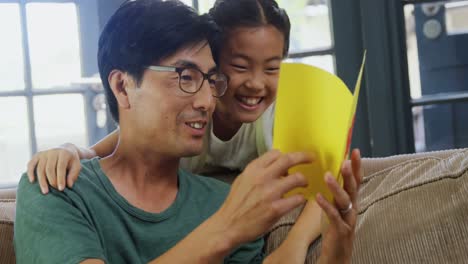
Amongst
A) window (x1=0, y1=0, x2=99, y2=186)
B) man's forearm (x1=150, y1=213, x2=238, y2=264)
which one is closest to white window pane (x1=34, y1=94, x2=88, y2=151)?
window (x1=0, y1=0, x2=99, y2=186)

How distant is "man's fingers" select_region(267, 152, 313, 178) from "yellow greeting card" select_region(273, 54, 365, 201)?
0.5 inches

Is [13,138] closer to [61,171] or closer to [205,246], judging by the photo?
A: [61,171]

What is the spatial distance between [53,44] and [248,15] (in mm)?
1219

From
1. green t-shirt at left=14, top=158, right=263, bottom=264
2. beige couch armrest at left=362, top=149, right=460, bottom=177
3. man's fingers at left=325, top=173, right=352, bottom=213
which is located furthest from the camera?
beige couch armrest at left=362, top=149, right=460, bottom=177

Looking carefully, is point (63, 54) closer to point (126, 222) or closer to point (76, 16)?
point (76, 16)

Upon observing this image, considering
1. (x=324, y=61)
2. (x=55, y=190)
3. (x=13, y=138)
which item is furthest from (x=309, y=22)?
(x=55, y=190)

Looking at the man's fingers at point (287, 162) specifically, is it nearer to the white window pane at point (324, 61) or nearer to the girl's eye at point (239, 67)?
the girl's eye at point (239, 67)

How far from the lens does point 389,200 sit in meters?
1.58

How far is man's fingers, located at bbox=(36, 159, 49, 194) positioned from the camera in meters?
1.30

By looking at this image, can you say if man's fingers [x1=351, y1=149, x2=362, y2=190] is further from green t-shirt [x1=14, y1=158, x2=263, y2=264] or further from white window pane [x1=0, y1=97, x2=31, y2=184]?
white window pane [x1=0, y1=97, x2=31, y2=184]

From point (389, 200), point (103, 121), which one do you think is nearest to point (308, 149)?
point (389, 200)

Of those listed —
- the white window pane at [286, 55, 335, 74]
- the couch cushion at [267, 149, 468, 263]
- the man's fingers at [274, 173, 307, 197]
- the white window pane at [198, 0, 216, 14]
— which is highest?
the white window pane at [198, 0, 216, 14]

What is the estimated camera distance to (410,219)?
1521 millimetres

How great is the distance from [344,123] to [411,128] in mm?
1624
